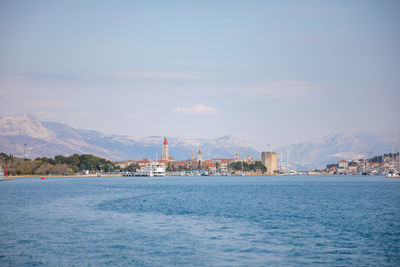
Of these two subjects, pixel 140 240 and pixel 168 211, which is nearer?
pixel 140 240

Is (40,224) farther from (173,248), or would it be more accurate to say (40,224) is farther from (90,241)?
(173,248)

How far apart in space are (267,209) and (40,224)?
25883 mm

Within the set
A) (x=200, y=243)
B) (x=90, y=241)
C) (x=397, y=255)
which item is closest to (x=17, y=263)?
(x=90, y=241)

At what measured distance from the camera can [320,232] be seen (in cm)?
3716

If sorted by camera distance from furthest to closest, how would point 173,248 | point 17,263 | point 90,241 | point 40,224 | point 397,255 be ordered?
point 40,224 < point 90,241 < point 173,248 < point 397,255 < point 17,263

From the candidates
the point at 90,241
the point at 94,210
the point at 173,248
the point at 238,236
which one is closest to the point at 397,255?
the point at 238,236

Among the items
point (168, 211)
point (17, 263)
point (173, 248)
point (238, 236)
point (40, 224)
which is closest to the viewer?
point (17, 263)

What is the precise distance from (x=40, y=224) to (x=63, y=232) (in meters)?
5.69

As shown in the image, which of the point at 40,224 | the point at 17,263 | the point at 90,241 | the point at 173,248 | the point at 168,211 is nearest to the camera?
the point at 17,263

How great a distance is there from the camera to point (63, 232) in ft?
121

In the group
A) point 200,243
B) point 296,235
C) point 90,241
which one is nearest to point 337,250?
point 296,235

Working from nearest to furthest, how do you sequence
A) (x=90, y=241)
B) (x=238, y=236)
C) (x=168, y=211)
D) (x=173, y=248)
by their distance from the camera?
(x=173, y=248)
(x=90, y=241)
(x=238, y=236)
(x=168, y=211)

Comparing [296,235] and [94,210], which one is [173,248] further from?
[94,210]

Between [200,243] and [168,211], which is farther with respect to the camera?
[168,211]
